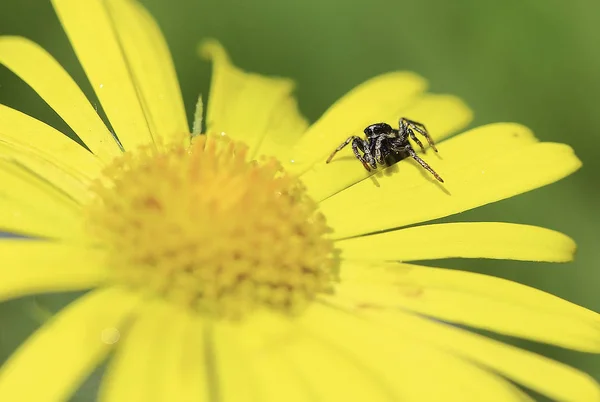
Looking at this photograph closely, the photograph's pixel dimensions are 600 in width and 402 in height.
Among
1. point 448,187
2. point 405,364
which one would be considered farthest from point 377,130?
point 405,364

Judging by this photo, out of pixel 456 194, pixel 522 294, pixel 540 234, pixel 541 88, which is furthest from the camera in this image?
pixel 541 88

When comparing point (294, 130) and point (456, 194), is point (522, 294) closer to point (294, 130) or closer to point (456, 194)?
point (456, 194)

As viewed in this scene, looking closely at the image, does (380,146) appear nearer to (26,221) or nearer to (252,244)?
(252,244)

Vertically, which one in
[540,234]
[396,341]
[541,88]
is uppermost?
[541,88]

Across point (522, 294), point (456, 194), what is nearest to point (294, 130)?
point (456, 194)

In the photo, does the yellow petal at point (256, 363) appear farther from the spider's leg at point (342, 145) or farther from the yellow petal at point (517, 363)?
the spider's leg at point (342, 145)

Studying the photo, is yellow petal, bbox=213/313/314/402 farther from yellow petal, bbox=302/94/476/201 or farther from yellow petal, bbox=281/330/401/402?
yellow petal, bbox=302/94/476/201
